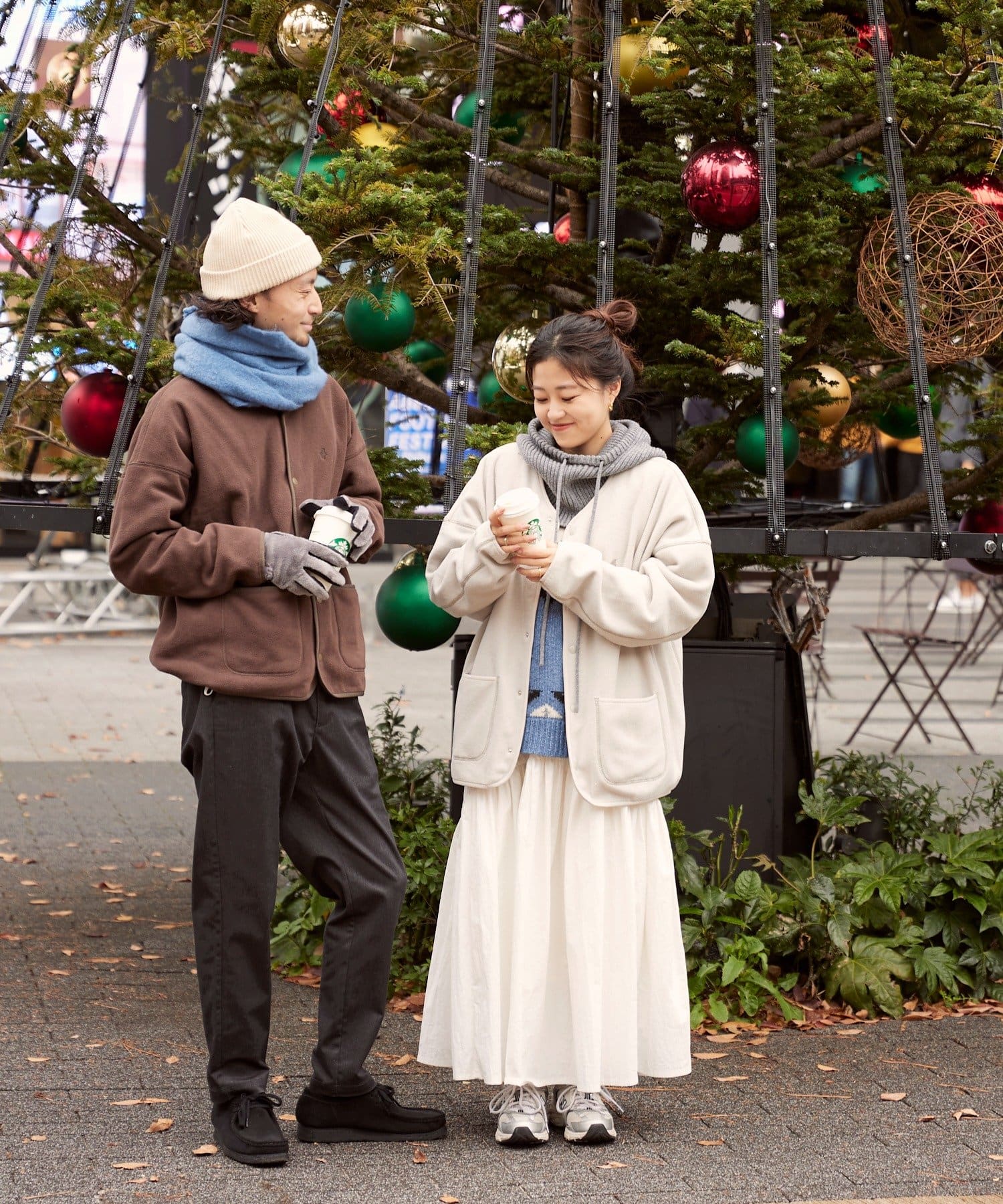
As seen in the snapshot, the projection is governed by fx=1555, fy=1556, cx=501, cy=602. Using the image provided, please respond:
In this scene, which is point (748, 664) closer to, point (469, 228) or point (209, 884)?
point (469, 228)

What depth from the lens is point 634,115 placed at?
17.5 ft

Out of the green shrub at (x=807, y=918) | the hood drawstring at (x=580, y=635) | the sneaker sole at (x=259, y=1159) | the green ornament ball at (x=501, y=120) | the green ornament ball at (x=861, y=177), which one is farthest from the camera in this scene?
the green ornament ball at (x=501, y=120)

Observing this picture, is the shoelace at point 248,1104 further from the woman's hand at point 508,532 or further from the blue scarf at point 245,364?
the blue scarf at point 245,364

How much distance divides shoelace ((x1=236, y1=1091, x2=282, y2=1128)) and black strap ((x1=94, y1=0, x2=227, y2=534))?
167cm

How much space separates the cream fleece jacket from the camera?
3404 mm

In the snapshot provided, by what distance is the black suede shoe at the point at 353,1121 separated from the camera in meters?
3.55

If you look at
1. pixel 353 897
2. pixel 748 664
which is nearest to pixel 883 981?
pixel 748 664

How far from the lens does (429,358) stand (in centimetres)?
639

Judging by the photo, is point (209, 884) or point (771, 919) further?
point (771, 919)

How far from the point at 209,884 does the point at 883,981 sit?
7.36 feet

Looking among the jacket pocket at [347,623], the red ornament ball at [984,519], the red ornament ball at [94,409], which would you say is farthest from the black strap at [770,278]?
the red ornament ball at [94,409]

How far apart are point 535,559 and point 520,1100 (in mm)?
1259

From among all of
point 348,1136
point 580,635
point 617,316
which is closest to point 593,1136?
point 348,1136

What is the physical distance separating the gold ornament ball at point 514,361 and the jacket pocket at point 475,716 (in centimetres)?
145
